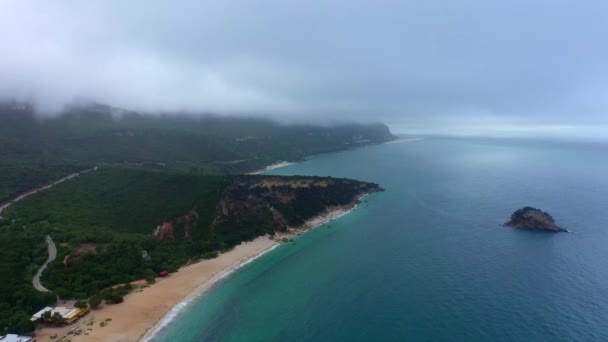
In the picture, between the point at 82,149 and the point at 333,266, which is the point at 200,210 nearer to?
the point at 333,266

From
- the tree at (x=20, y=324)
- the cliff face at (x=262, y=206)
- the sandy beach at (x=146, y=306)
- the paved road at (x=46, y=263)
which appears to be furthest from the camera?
the cliff face at (x=262, y=206)

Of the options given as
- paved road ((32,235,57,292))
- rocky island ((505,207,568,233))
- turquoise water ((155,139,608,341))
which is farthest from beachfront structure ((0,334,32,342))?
rocky island ((505,207,568,233))

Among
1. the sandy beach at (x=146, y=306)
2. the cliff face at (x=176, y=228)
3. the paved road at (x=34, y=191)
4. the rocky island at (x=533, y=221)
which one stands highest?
the paved road at (x=34, y=191)

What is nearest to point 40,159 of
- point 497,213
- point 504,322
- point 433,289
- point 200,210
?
point 200,210

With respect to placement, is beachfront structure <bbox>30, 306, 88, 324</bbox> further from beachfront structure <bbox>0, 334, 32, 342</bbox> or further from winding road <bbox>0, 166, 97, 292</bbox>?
winding road <bbox>0, 166, 97, 292</bbox>

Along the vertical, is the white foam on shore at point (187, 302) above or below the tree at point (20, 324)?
below

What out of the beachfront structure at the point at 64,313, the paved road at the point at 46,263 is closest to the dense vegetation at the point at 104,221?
the paved road at the point at 46,263

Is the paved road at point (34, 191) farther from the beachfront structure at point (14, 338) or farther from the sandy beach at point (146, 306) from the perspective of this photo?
the beachfront structure at point (14, 338)
